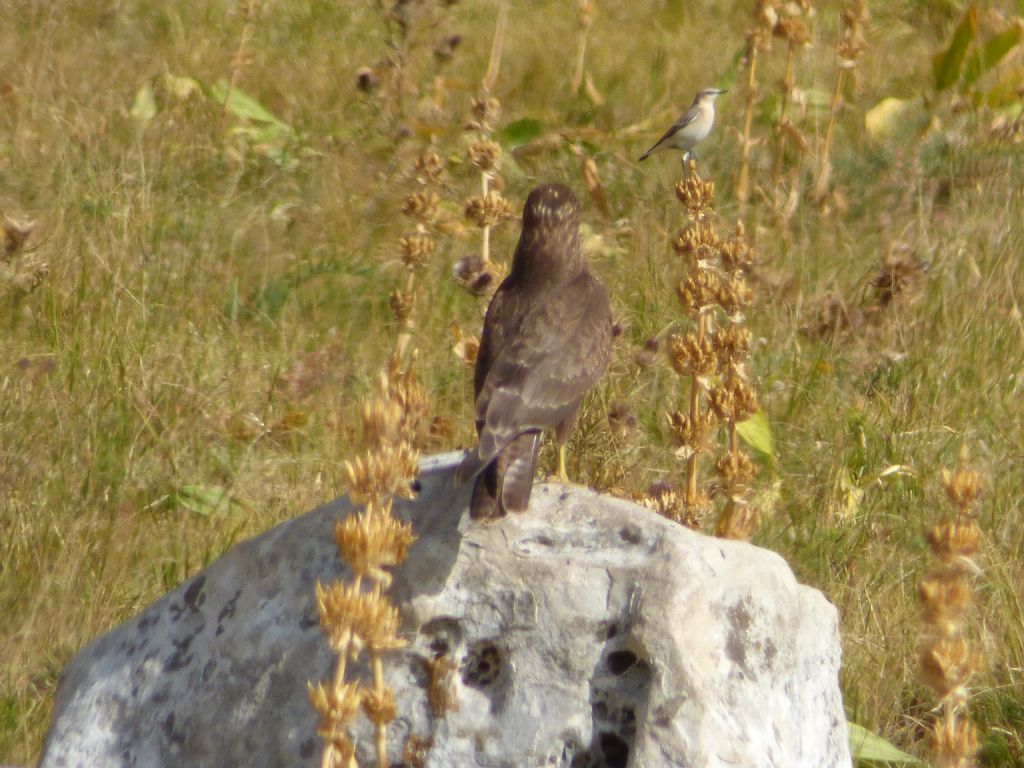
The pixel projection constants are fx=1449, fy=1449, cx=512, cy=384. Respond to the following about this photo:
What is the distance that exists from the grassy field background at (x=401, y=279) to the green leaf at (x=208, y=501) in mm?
15

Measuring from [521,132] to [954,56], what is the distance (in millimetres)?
2495

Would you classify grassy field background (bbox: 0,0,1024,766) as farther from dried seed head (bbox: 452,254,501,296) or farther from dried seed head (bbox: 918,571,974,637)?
dried seed head (bbox: 918,571,974,637)

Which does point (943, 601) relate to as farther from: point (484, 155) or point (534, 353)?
point (484, 155)

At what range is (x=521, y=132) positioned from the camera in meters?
7.56

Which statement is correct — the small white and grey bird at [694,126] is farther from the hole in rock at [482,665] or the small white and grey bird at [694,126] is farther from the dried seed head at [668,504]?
the hole in rock at [482,665]

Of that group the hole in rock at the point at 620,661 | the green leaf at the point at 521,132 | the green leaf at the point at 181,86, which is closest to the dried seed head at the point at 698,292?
the hole in rock at the point at 620,661

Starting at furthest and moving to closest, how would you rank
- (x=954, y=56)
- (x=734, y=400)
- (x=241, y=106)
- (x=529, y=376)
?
(x=954, y=56) → (x=241, y=106) → (x=529, y=376) → (x=734, y=400)

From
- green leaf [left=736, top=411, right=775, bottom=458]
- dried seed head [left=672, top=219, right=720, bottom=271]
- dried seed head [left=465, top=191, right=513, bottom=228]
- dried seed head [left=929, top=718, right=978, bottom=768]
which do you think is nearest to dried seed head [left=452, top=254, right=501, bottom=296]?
dried seed head [left=465, top=191, right=513, bottom=228]

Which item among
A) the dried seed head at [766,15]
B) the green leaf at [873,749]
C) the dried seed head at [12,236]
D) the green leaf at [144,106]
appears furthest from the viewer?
the green leaf at [144,106]

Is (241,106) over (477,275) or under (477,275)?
under

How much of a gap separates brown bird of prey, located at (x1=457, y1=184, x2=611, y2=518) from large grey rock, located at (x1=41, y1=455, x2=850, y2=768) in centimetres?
11

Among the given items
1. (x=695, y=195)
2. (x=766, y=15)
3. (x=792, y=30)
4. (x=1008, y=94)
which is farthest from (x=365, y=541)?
(x=1008, y=94)

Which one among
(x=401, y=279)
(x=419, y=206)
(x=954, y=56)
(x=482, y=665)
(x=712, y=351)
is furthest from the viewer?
(x=954, y=56)

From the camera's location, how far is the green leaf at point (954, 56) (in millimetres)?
7977
